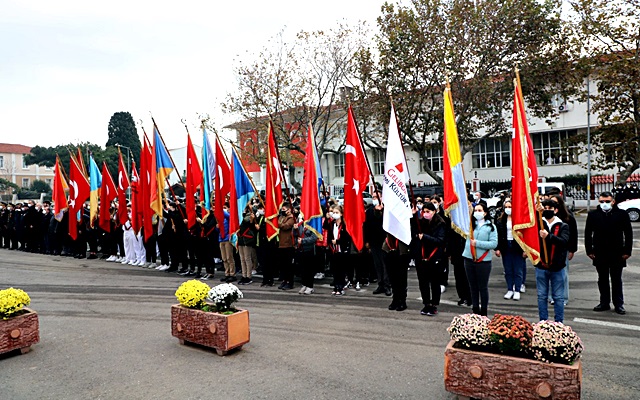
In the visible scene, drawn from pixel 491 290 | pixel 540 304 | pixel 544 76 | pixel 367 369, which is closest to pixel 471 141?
pixel 544 76

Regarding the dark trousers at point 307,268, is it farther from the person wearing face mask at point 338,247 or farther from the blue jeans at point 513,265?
the blue jeans at point 513,265

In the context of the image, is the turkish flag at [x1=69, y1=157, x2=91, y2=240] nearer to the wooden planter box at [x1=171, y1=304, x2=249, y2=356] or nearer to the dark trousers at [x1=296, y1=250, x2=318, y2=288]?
the dark trousers at [x1=296, y1=250, x2=318, y2=288]

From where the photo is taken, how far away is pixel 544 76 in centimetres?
2227

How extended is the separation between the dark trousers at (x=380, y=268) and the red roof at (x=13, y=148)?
309 feet

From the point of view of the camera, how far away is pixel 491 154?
4362 centimetres

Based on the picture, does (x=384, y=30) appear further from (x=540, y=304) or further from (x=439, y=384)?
(x=439, y=384)

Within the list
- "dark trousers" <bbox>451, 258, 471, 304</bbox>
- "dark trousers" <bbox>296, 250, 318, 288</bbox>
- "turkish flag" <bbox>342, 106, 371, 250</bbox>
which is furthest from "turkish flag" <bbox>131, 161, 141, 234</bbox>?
"dark trousers" <bbox>451, 258, 471, 304</bbox>

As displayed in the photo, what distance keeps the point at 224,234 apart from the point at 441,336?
6270 mm

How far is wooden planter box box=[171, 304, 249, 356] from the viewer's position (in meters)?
6.00

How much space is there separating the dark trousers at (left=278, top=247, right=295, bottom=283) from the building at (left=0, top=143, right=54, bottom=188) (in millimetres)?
85351

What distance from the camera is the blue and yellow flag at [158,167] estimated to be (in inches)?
482

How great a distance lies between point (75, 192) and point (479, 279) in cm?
1324

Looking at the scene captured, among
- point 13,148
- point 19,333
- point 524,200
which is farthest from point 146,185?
point 13,148

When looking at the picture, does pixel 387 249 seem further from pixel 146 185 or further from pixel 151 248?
pixel 151 248
